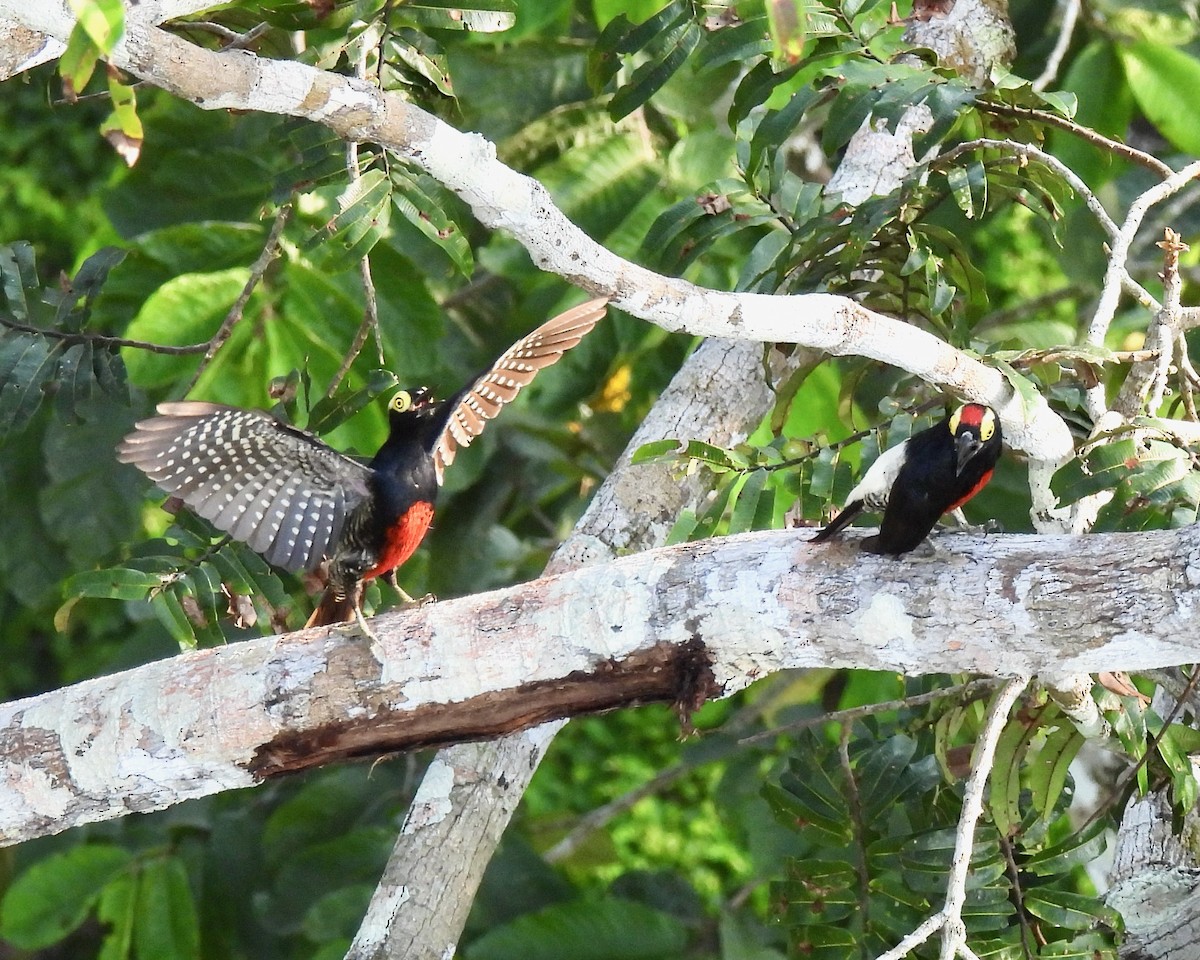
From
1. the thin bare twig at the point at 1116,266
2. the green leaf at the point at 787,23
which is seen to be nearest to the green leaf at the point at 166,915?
the thin bare twig at the point at 1116,266

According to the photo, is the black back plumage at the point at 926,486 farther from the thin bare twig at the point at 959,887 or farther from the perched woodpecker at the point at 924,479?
the thin bare twig at the point at 959,887

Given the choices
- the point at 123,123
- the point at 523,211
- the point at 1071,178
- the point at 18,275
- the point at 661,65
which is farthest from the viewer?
the point at 18,275

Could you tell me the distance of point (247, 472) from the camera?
2402mm

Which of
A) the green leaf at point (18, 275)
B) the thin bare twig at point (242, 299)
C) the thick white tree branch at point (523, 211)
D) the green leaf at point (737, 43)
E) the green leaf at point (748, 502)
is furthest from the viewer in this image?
the green leaf at point (18, 275)

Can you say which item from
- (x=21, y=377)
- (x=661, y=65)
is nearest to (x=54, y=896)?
(x=21, y=377)

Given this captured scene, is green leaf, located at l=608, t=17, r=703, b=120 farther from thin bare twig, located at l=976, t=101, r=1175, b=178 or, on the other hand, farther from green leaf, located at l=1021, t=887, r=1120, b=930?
green leaf, located at l=1021, t=887, r=1120, b=930

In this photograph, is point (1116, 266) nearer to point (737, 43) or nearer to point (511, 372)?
point (737, 43)

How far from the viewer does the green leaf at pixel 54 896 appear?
4047 millimetres

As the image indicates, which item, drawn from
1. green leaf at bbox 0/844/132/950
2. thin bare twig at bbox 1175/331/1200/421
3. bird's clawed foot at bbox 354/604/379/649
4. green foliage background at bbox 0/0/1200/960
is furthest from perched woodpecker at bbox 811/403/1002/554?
green leaf at bbox 0/844/132/950

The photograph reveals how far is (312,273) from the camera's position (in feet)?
11.6

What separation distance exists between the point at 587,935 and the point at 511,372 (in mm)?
1378

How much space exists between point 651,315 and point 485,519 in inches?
87.0

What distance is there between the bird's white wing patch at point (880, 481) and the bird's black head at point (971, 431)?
0.33ft

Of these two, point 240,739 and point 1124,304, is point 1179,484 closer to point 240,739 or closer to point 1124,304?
point 240,739
